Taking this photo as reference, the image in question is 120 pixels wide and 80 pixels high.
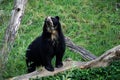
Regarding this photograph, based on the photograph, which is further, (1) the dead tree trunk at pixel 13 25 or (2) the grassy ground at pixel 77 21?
(2) the grassy ground at pixel 77 21

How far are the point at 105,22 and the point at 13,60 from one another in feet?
11.7

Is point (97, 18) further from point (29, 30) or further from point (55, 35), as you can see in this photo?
point (55, 35)

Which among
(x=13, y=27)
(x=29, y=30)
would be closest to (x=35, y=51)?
(x=13, y=27)

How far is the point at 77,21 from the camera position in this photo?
443 inches

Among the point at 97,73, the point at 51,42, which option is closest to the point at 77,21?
the point at 51,42

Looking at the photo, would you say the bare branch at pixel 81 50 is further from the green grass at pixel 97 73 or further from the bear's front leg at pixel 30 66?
the green grass at pixel 97 73

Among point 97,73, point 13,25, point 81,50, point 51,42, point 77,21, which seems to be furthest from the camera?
point 77,21

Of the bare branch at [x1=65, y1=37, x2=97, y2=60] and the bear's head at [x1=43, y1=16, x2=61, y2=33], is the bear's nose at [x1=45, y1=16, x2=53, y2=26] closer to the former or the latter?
the bear's head at [x1=43, y1=16, x2=61, y2=33]

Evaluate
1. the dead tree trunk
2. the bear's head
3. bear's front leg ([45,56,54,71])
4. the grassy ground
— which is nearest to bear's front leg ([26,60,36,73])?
the grassy ground

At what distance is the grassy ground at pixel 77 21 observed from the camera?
9.92 metres

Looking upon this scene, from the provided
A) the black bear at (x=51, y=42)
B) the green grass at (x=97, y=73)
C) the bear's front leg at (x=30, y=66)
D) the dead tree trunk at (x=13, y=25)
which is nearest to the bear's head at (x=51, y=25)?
the black bear at (x=51, y=42)

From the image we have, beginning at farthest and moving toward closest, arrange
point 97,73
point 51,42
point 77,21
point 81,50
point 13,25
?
point 77,21 → point 81,50 → point 51,42 → point 13,25 → point 97,73

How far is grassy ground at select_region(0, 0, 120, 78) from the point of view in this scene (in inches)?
391

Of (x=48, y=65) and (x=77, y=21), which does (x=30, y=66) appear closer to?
(x=48, y=65)
